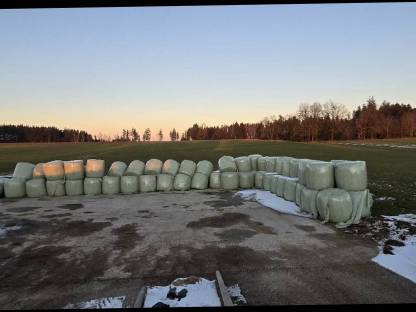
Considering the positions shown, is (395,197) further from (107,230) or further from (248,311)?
(248,311)

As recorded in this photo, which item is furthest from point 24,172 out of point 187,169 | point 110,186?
point 187,169

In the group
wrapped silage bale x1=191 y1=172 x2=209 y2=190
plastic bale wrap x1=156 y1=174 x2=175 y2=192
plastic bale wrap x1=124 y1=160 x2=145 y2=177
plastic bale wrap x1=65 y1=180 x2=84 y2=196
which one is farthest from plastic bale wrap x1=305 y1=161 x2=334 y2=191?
plastic bale wrap x1=65 y1=180 x2=84 y2=196

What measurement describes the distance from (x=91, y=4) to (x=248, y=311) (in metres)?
1.71

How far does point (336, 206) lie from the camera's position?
30.0 ft

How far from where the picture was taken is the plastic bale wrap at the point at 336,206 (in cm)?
912

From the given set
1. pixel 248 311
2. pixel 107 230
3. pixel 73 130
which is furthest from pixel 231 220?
pixel 73 130

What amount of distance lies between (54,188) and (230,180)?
308 inches

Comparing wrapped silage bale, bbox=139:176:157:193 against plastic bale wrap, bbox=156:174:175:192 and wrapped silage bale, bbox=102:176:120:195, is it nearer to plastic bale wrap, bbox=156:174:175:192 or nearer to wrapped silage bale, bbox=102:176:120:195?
plastic bale wrap, bbox=156:174:175:192

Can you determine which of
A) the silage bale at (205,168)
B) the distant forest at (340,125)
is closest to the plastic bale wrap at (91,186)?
the silage bale at (205,168)

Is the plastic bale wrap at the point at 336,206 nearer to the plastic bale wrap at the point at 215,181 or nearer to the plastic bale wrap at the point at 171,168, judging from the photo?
the plastic bale wrap at the point at 215,181

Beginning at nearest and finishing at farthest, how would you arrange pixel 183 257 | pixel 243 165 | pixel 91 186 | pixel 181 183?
pixel 183 257 → pixel 91 186 → pixel 181 183 → pixel 243 165

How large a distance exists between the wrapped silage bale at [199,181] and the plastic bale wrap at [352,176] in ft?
25.7

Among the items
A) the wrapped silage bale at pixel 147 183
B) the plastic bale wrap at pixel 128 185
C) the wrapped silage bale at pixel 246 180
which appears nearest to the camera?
the plastic bale wrap at pixel 128 185

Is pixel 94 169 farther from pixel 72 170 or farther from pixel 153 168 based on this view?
pixel 153 168
